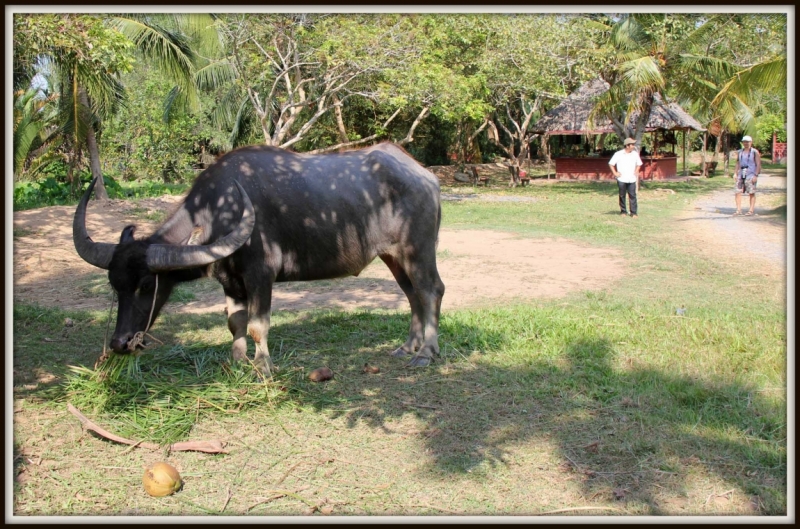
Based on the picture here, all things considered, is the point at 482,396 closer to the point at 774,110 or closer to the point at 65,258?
the point at 65,258

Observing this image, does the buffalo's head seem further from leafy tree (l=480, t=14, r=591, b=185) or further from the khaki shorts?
leafy tree (l=480, t=14, r=591, b=185)

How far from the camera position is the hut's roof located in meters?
28.0

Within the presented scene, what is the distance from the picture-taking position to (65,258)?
10.9 meters

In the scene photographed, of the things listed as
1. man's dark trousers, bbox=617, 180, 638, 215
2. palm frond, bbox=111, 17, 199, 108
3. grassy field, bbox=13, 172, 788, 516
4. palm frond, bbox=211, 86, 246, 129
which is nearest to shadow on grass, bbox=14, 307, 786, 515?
grassy field, bbox=13, 172, 788, 516

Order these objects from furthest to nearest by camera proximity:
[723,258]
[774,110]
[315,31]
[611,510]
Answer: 1. [774,110]
2. [315,31]
3. [723,258]
4. [611,510]

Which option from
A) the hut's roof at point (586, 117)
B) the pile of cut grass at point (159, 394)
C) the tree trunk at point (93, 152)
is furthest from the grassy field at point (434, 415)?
the hut's roof at point (586, 117)

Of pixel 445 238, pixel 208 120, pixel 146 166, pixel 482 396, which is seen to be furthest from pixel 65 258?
pixel 208 120

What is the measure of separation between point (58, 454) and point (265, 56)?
15045mm

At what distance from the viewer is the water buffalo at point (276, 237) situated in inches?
201

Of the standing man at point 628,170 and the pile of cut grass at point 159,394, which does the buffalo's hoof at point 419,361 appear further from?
the standing man at point 628,170

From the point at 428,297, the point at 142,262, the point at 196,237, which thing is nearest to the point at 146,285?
the point at 142,262

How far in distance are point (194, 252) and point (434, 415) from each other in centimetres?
209

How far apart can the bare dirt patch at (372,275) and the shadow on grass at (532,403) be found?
1.39 metres

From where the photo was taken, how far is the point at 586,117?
28719 millimetres
